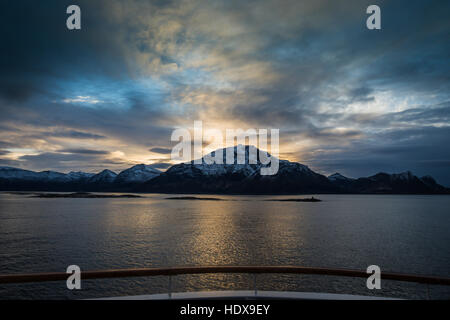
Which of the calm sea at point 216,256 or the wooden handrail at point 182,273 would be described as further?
the calm sea at point 216,256

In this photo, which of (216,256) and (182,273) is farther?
(216,256)

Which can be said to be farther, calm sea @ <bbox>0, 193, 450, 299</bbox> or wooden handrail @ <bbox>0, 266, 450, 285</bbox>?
calm sea @ <bbox>0, 193, 450, 299</bbox>

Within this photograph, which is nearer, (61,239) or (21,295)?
(21,295)

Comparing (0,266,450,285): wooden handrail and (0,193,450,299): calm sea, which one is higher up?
(0,266,450,285): wooden handrail

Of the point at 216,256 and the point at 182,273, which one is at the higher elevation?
the point at 182,273

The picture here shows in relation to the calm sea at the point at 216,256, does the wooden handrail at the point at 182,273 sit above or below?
above

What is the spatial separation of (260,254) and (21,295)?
22923 millimetres
